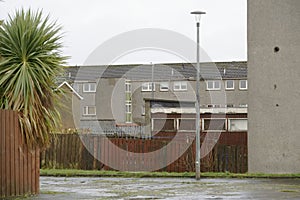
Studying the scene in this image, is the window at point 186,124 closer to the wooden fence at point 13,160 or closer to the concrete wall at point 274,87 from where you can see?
the concrete wall at point 274,87

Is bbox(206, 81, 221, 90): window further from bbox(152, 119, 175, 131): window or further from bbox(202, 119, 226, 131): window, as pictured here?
bbox(202, 119, 226, 131): window

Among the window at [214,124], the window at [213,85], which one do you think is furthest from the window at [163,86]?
the window at [214,124]

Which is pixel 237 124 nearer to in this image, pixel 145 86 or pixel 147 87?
pixel 147 87

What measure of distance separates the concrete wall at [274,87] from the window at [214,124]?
15003 millimetres

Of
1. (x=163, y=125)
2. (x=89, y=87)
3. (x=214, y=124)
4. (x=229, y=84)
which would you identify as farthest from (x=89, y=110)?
(x=214, y=124)

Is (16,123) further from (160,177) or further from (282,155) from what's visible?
(282,155)

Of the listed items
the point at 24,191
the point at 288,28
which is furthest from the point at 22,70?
the point at 288,28

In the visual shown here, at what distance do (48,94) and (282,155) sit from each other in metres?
16.1

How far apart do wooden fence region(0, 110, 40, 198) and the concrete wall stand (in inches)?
632

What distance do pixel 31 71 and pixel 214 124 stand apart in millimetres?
31900

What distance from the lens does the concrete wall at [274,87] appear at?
33.3 meters

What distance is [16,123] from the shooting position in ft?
63.6

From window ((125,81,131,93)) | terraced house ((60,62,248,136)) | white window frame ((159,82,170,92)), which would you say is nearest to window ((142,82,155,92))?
terraced house ((60,62,248,136))

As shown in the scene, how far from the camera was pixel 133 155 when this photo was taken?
38188mm
